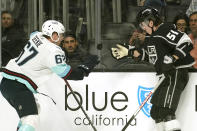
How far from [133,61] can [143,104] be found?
19.7 inches

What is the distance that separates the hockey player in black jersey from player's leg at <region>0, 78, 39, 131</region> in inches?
41.1

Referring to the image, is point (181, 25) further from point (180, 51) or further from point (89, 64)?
point (89, 64)

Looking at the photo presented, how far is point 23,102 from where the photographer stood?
607 cm

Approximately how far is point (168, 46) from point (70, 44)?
1.13 meters

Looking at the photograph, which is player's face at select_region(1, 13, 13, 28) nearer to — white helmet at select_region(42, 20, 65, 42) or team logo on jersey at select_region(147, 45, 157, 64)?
white helmet at select_region(42, 20, 65, 42)


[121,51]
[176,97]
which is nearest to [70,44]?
[121,51]

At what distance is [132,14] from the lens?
663 centimetres

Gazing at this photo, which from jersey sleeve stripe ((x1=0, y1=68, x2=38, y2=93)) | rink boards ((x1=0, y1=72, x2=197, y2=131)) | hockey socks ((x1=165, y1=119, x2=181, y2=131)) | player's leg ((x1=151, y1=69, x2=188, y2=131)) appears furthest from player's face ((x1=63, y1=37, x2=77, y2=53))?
hockey socks ((x1=165, y1=119, x2=181, y2=131))

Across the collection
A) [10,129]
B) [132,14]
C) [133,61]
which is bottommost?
[10,129]

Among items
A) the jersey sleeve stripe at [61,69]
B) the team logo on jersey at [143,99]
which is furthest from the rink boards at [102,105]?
the jersey sleeve stripe at [61,69]

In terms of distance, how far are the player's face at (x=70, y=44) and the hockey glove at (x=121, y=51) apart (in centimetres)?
52

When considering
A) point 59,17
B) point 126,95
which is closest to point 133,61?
point 126,95

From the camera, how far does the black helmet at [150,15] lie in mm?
6133

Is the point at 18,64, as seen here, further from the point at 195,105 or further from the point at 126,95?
the point at 195,105
